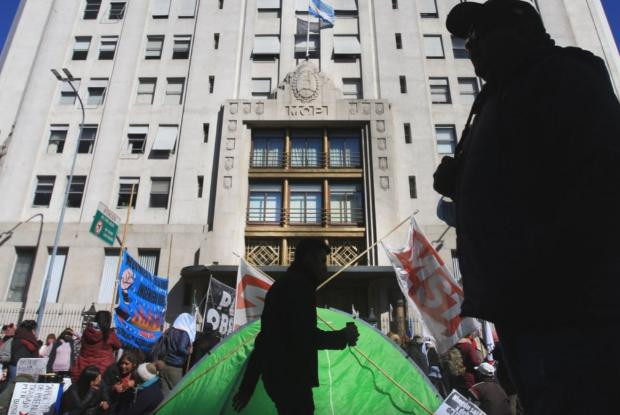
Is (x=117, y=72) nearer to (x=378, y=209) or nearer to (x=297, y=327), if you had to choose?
(x=378, y=209)

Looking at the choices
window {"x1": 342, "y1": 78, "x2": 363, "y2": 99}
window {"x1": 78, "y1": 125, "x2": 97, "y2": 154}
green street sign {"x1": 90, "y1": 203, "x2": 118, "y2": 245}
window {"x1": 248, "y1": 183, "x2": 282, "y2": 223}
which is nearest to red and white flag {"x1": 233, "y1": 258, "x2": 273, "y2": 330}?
green street sign {"x1": 90, "y1": 203, "x2": 118, "y2": 245}

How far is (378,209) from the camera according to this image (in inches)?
813

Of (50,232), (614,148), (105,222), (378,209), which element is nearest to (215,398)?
(614,148)

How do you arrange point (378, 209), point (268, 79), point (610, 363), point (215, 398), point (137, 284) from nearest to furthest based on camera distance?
point (610, 363) → point (215, 398) → point (137, 284) → point (378, 209) → point (268, 79)

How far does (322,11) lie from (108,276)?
18822 mm

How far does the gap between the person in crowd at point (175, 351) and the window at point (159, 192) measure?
14.3m

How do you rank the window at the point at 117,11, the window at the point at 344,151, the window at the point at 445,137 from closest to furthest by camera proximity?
the window at the point at 344,151, the window at the point at 445,137, the window at the point at 117,11

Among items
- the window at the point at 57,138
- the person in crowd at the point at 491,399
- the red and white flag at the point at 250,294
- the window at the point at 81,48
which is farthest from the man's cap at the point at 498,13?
the window at the point at 81,48

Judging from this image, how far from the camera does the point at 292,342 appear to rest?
314cm

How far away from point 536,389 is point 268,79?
25.6 m

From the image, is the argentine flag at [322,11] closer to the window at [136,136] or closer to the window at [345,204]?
the window at [345,204]

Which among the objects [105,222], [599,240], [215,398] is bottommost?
[215,398]

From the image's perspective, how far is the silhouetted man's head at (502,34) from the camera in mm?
1577

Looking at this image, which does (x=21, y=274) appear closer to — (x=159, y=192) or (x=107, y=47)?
(x=159, y=192)
